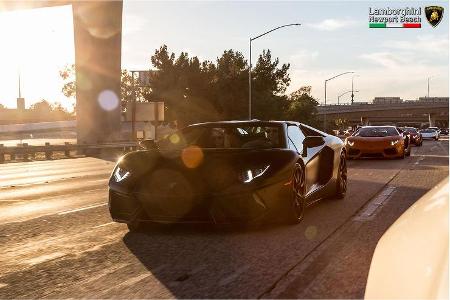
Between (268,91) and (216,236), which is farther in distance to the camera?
(268,91)

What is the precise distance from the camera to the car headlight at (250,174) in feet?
20.0

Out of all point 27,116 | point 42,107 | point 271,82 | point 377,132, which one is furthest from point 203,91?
point 42,107

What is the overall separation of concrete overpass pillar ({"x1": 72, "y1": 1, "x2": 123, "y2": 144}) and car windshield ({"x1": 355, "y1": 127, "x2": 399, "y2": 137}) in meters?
17.8

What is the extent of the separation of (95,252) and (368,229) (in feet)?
9.82

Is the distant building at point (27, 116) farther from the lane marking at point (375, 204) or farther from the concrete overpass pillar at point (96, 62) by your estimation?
the lane marking at point (375, 204)

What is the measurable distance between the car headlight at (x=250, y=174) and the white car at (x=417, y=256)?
4.26 metres

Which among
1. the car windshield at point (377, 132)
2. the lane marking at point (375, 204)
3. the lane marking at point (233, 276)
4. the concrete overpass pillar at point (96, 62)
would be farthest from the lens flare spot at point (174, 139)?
the concrete overpass pillar at point (96, 62)

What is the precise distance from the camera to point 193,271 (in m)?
4.73

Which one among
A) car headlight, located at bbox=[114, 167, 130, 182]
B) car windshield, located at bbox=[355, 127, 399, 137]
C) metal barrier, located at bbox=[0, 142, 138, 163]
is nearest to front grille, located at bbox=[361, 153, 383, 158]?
car windshield, located at bbox=[355, 127, 399, 137]

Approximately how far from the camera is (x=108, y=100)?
3594 centimetres

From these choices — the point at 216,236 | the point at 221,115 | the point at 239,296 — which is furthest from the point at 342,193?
the point at 221,115

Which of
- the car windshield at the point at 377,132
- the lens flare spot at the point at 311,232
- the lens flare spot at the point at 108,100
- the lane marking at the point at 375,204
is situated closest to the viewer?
the lens flare spot at the point at 311,232

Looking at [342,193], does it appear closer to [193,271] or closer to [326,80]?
[193,271]

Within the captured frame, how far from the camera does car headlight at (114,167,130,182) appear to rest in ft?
21.2
